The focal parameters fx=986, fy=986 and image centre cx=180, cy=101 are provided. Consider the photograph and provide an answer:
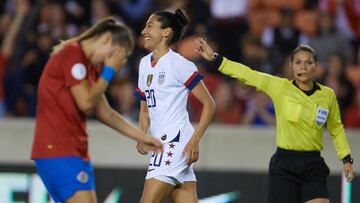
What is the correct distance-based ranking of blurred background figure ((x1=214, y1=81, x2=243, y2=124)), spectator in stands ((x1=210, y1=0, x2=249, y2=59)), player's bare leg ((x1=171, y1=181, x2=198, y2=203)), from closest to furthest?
player's bare leg ((x1=171, y1=181, x2=198, y2=203)) < blurred background figure ((x1=214, y1=81, x2=243, y2=124)) < spectator in stands ((x1=210, y1=0, x2=249, y2=59))

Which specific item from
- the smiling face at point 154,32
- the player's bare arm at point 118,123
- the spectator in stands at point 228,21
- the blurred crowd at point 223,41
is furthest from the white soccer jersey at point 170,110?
the spectator in stands at point 228,21

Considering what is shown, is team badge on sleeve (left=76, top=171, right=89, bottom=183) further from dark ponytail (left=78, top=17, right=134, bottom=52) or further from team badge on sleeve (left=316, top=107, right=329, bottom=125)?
team badge on sleeve (left=316, top=107, right=329, bottom=125)

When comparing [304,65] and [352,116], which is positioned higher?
[304,65]

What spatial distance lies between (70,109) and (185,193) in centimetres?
148

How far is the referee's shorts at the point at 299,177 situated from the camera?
838cm

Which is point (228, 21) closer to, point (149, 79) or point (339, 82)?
point (339, 82)

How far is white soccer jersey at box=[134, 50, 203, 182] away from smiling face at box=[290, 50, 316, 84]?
929mm

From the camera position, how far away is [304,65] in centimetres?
839

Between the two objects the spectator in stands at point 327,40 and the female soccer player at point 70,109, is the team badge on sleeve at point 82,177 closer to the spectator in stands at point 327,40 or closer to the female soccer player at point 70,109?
the female soccer player at point 70,109

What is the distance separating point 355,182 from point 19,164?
3.68m

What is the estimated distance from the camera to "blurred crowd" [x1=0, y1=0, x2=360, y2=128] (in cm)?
1216

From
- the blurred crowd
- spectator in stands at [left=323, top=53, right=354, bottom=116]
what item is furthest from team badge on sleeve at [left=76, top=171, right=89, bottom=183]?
spectator in stands at [left=323, top=53, right=354, bottom=116]

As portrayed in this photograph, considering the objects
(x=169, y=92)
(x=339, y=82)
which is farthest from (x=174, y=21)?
(x=339, y=82)

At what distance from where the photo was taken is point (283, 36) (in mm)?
13086
